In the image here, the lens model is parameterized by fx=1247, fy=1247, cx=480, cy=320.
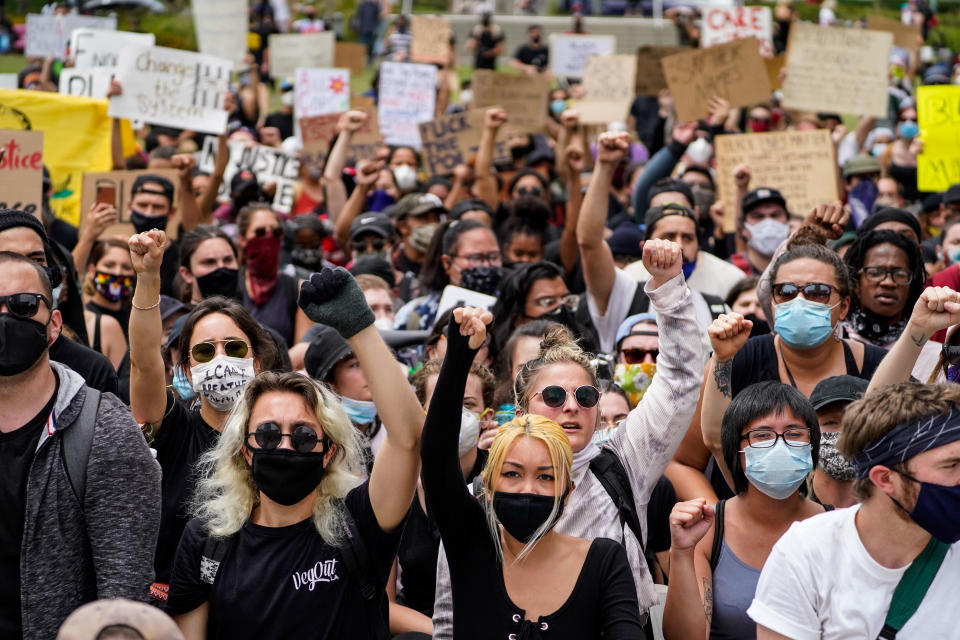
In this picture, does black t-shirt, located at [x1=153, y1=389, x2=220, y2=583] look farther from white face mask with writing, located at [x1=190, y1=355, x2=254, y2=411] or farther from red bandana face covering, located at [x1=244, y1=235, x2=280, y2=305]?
red bandana face covering, located at [x1=244, y1=235, x2=280, y2=305]

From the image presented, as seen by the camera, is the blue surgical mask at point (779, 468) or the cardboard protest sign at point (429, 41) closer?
the blue surgical mask at point (779, 468)

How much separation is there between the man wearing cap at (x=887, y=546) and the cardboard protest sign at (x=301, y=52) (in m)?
11.5

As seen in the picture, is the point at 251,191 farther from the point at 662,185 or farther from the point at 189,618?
the point at 189,618

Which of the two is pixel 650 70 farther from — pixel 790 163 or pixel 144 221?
pixel 144 221

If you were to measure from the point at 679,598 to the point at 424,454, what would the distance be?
0.90 meters

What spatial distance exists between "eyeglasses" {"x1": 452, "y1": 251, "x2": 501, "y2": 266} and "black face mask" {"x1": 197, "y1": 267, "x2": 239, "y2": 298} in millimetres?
1262

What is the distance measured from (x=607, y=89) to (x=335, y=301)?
984 centimetres

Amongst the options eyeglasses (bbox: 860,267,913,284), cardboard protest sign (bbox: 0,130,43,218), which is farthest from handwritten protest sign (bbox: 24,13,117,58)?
eyeglasses (bbox: 860,267,913,284)

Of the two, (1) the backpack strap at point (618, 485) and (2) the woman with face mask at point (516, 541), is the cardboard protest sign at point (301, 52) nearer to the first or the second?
(1) the backpack strap at point (618, 485)

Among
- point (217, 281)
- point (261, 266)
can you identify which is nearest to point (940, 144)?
point (261, 266)

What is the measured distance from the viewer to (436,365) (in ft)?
16.7

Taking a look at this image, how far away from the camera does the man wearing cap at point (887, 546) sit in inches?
124

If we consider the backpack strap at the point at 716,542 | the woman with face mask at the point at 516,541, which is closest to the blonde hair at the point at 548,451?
the woman with face mask at the point at 516,541

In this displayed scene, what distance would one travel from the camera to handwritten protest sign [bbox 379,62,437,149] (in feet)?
41.6
